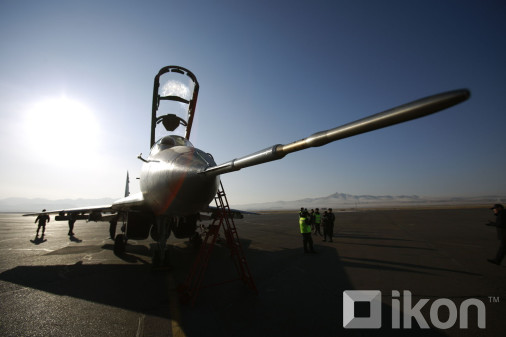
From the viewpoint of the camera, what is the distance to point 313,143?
7.09ft

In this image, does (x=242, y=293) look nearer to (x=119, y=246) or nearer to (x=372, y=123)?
(x=372, y=123)

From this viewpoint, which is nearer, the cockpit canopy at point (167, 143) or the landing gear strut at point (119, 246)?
the cockpit canopy at point (167, 143)

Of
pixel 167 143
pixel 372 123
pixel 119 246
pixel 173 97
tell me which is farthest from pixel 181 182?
pixel 119 246

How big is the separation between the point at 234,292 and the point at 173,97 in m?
6.73

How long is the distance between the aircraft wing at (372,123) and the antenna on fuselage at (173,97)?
5.97 m

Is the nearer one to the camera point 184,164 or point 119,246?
point 184,164

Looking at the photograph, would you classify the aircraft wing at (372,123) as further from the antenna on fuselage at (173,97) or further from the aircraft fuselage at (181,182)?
the antenna on fuselage at (173,97)

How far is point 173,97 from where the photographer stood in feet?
25.7

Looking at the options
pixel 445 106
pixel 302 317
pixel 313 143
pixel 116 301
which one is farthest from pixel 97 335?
pixel 445 106

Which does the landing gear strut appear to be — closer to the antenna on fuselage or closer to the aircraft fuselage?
the antenna on fuselage

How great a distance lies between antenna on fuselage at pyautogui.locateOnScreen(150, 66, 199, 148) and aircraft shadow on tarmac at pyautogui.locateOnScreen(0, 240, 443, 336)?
446 centimetres

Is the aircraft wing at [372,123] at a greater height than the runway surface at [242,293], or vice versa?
the aircraft wing at [372,123]

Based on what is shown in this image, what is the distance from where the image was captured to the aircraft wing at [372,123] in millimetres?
1408

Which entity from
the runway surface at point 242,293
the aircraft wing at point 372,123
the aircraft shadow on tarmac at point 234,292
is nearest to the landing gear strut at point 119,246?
the runway surface at point 242,293
